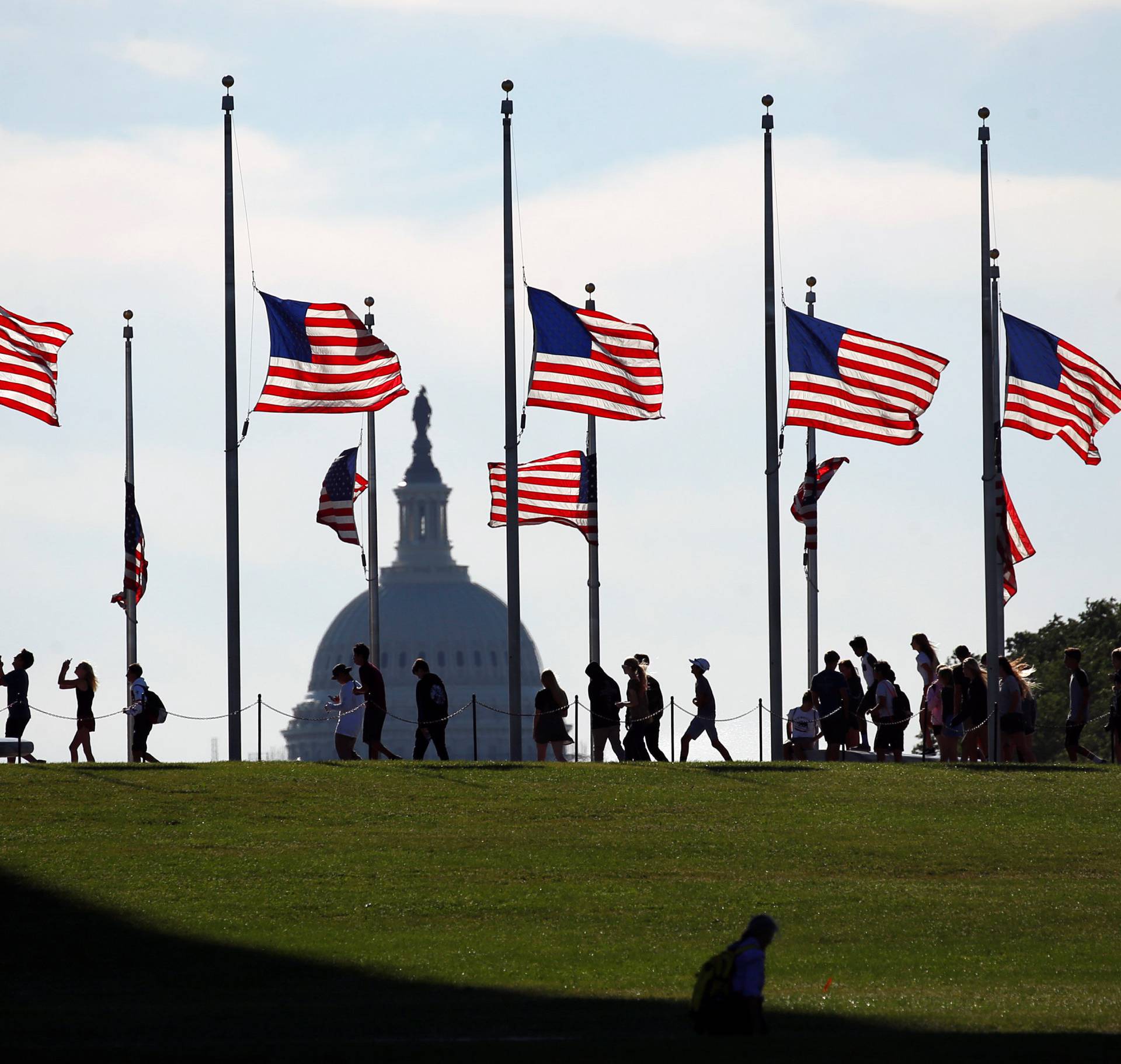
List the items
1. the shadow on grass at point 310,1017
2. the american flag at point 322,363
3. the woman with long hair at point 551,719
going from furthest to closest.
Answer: the american flag at point 322,363 → the woman with long hair at point 551,719 → the shadow on grass at point 310,1017

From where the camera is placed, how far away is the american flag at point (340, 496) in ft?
130

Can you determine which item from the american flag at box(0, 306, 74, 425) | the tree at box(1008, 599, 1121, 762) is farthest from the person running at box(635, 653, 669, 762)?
the tree at box(1008, 599, 1121, 762)

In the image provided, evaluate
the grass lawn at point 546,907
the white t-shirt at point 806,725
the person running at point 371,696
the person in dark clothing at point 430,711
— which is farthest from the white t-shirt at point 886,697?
the person running at point 371,696

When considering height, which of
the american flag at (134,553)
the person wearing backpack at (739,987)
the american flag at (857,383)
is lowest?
the person wearing backpack at (739,987)

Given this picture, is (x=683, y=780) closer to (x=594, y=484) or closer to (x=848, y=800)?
(x=848, y=800)

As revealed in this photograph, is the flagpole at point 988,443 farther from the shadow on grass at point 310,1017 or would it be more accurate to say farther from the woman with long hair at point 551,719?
the shadow on grass at point 310,1017

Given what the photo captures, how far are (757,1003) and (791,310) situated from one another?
2086 cm

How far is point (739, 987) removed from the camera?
14422 millimetres

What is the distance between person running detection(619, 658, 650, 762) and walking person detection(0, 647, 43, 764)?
768 centimetres

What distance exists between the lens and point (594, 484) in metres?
39.2

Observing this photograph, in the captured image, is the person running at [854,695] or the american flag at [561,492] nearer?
the person running at [854,695]

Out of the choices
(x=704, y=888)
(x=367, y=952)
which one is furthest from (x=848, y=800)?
(x=367, y=952)

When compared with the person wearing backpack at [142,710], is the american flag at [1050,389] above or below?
above

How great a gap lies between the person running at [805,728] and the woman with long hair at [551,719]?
288 cm
